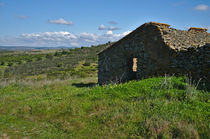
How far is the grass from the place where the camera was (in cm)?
402

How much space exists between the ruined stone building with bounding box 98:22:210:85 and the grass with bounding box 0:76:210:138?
64.7 inches

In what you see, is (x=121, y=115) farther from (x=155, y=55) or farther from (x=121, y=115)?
(x=155, y=55)

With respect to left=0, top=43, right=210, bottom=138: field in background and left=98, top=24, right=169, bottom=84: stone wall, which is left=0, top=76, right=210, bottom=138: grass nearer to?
left=0, top=43, right=210, bottom=138: field in background

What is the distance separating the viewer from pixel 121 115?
15.7 ft

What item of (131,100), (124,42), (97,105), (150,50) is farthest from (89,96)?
(124,42)

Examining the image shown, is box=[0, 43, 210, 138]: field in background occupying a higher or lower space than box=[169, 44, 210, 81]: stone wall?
lower

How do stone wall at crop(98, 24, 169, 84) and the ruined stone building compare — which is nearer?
the ruined stone building

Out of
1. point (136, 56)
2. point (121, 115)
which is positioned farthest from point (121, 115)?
point (136, 56)

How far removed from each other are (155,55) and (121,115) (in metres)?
5.66

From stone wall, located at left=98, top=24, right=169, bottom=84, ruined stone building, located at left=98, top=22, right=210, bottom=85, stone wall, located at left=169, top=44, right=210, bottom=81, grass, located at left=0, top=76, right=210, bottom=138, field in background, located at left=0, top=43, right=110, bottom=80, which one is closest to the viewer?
grass, located at left=0, top=76, right=210, bottom=138

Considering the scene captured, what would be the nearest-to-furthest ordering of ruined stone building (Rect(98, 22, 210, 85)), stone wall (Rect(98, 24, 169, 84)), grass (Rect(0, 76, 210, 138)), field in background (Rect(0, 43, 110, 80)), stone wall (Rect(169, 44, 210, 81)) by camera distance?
grass (Rect(0, 76, 210, 138)) < stone wall (Rect(169, 44, 210, 81)) < ruined stone building (Rect(98, 22, 210, 85)) < stone wall (Rect(98, 24, 169, 84)) < field in background (Rect(0, 43, 110, 80))

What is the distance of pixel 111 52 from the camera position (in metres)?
12.1

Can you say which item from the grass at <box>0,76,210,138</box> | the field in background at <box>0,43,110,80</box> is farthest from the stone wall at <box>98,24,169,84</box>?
the field in background at <box>0,43,110,80</box>

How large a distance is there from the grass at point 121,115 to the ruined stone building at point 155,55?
1.64m
